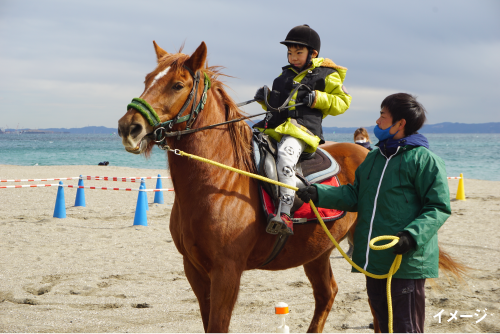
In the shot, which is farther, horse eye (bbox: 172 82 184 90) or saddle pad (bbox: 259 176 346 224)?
saddle pad (bbox: 259 176 346 224)

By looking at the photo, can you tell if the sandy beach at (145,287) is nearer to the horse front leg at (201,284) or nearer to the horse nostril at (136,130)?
the horse front leg at (201,284)

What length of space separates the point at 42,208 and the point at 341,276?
8.84m

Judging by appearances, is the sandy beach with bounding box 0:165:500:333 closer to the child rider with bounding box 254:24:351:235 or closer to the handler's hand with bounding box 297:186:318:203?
the handler's hand with bounding box 297:186:318:203

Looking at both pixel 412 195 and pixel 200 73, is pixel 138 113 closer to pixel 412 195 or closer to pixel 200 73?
pixel 200 73

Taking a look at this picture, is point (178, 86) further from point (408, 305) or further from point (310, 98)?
point (408, 305)

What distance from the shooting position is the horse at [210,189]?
289cm

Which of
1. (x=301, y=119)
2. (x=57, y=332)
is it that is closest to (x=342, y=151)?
(x=301, y=119)

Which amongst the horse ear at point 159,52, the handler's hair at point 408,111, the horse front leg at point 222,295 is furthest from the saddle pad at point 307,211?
the horse ear at point 159,52

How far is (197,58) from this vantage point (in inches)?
119

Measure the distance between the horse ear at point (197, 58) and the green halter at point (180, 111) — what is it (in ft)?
0.13

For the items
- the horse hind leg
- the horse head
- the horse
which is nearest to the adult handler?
the horse

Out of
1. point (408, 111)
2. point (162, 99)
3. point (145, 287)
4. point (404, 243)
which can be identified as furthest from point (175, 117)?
point (145, 287)

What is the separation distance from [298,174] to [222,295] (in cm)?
115

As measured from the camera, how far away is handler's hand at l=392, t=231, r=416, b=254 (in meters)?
2.31
